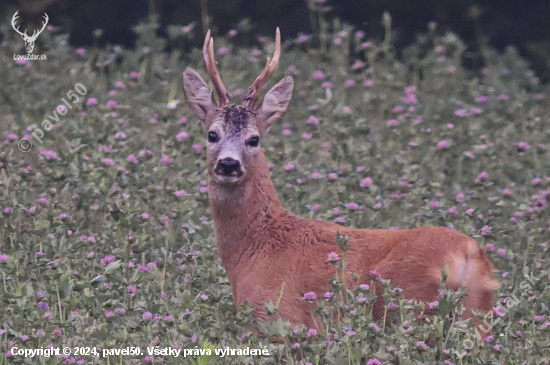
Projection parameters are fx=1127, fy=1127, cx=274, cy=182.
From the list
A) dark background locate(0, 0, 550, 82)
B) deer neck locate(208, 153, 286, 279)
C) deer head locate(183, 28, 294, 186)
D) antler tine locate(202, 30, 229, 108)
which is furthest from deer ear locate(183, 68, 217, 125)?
dark background locate(0, 0, 550, 82)

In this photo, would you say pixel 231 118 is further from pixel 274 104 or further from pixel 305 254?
pixel 305 254

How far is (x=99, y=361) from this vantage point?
180 inches

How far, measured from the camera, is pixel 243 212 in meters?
5.42

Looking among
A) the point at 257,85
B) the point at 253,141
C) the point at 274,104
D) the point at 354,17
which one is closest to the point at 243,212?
the point at 253,141

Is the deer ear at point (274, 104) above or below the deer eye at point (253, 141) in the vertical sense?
above

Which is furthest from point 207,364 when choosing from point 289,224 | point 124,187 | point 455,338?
point 124,187

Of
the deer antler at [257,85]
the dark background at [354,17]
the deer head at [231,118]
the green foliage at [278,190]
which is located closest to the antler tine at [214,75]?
the deer head at [231,118]

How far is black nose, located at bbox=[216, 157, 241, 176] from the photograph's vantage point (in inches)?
211

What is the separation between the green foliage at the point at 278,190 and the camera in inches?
175

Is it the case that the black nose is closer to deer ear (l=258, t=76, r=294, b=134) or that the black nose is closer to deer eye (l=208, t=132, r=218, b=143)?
deer eye (l=208, t=132, r=218, b=143)

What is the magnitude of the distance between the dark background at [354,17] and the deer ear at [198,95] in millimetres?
5434

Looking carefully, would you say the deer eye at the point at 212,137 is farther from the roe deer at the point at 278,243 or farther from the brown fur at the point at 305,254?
the brown fur at the point at 305,254

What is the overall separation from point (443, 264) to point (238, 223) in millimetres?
1129

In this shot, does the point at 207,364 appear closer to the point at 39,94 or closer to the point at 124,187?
the point at 124,187
